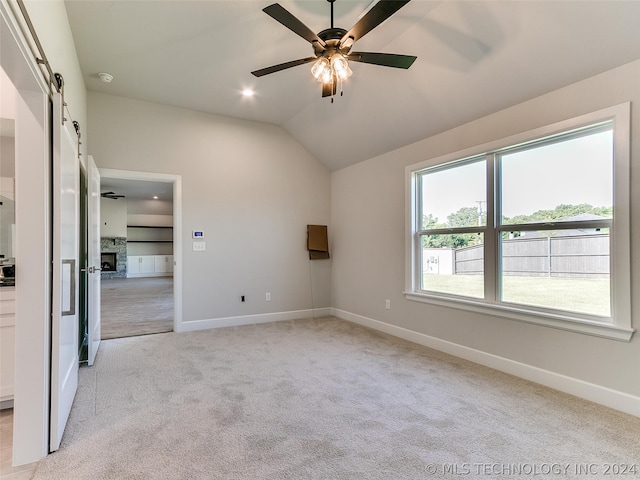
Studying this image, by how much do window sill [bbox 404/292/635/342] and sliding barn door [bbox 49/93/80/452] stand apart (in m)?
3.43

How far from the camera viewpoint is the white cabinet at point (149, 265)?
1133cm

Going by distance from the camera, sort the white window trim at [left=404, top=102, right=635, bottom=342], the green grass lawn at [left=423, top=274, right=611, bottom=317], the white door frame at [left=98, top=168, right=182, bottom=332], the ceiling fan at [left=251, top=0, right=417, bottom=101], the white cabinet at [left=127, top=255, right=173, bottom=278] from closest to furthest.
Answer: the ceiling fan at [left=251, top=0, right=417, bottom=101]
the white window trim at [left=404, top=102, right=635, bottom=342]
the green grass lawn at [left=423, top=274, right=611, bottom=317]
the white door frame at [left=98, top=168, right=182, bottom=332]
the white cabinet at [left=127, top=255, right=173, bottom=278]

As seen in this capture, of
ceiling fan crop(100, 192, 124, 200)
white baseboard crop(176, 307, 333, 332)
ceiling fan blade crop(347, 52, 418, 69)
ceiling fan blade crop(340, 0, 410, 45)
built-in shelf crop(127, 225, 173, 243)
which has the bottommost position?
white baseboard crop(176, 307, 333, 332)

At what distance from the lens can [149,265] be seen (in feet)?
38.5

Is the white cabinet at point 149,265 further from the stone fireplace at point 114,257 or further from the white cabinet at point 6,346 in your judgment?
the white cabinet at point 6,346

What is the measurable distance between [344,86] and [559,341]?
10.8 feet

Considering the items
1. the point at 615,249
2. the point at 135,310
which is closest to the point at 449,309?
the point at 615,249

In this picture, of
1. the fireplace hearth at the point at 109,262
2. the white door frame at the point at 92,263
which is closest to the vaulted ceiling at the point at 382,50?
the white door frame at the point at 92,263

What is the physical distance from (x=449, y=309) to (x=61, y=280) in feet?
11.4

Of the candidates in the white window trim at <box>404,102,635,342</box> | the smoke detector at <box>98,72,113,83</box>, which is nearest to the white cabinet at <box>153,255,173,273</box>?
the smoke detector at <box>98,72,113,83</box>

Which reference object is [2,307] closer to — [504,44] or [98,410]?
A: [98,410]

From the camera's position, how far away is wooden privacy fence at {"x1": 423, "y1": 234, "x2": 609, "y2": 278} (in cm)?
260

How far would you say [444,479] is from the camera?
66.2 inches

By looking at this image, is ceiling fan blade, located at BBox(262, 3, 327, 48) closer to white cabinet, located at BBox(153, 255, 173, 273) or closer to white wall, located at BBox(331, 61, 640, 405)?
white wall, located at BBox(331, 61, 640, 405)
